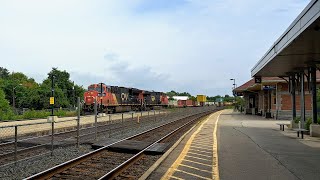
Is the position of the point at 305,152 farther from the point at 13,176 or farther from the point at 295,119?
the point at 295,119

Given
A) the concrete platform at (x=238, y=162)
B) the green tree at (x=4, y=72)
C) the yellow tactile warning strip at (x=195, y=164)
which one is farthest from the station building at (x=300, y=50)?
the green tree at (x=4, y=72)

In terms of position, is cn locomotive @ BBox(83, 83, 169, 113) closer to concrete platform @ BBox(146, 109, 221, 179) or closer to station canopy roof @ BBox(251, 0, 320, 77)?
station canopy roof @ BBox(251, 0, 320, 77)

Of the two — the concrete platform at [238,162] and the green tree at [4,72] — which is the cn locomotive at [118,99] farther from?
the green tree at [4,72]

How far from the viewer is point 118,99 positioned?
49281mm

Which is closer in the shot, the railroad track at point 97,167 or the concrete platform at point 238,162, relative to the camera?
the railroad track at point 97,167

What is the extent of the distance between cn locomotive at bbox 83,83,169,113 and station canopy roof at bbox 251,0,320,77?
16997 millimetres

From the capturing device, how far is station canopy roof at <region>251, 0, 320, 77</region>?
1092cm

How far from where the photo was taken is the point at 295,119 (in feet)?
83.9

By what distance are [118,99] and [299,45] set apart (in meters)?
36.3

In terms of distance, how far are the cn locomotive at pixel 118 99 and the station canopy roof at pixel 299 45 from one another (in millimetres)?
16997

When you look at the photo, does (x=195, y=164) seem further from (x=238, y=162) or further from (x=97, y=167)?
(x=97, y=167)

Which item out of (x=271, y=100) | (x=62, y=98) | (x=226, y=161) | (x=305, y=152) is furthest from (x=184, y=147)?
→ (x=62, y=98)

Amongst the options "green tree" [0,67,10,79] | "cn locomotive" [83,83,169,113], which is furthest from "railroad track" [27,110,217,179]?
"green tree" [0,67,10,79]

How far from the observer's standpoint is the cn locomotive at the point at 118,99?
1748 inches
